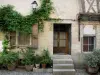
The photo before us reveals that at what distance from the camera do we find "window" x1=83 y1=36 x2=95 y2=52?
1080 cm

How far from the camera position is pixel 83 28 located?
417 inches

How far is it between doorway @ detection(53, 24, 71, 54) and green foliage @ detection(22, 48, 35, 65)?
1963 mm

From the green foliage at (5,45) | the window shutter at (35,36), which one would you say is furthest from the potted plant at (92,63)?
the green foliage at (5,45)

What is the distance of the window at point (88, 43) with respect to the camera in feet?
35.4

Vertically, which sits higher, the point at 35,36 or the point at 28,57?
the point at 35,36

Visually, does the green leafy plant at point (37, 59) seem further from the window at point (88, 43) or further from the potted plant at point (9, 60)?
the window at point (88, 43)

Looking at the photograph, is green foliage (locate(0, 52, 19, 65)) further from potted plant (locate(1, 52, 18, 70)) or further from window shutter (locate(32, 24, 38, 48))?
window shutter (locate(32, 24, 38, 48))

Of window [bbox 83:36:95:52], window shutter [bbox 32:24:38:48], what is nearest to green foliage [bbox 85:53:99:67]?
window [bbox 83:36:95:52]

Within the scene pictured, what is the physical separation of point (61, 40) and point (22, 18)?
2868mm

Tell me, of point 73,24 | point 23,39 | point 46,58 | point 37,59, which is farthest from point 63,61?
point 23,39

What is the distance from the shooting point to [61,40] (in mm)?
11609

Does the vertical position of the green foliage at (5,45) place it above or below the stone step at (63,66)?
above

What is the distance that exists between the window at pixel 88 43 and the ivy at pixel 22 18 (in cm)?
255

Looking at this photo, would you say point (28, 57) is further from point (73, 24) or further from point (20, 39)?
point (73, 24)
